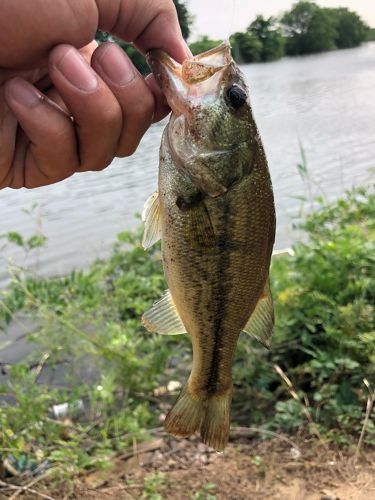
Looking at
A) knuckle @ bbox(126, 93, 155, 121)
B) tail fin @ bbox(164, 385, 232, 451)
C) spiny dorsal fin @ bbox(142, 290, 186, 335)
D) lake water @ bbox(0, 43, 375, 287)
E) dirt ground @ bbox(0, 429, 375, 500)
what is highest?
knuckle @ bbox(126, 93, 155, 121)

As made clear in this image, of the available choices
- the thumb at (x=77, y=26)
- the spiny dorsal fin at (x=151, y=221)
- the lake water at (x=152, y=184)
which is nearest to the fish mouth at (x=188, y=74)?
the thumb at (x=77, y=26)

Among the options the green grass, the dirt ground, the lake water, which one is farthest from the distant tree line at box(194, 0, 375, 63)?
the dirt ground

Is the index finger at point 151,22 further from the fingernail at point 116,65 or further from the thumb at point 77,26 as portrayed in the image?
the fingernail at point 116,65

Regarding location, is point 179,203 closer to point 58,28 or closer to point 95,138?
point 95,138

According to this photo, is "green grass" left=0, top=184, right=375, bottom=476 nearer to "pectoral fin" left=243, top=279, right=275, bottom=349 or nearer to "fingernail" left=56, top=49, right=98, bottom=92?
"pectoral fin" left=243, top=279, right=275, bottom=349

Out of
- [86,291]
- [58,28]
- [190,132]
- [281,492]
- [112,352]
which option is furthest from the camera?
[86,291]

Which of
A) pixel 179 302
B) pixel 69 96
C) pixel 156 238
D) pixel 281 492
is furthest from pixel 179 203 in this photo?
pixel 281 492

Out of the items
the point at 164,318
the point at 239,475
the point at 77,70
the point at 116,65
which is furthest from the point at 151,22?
the point at 239,475
